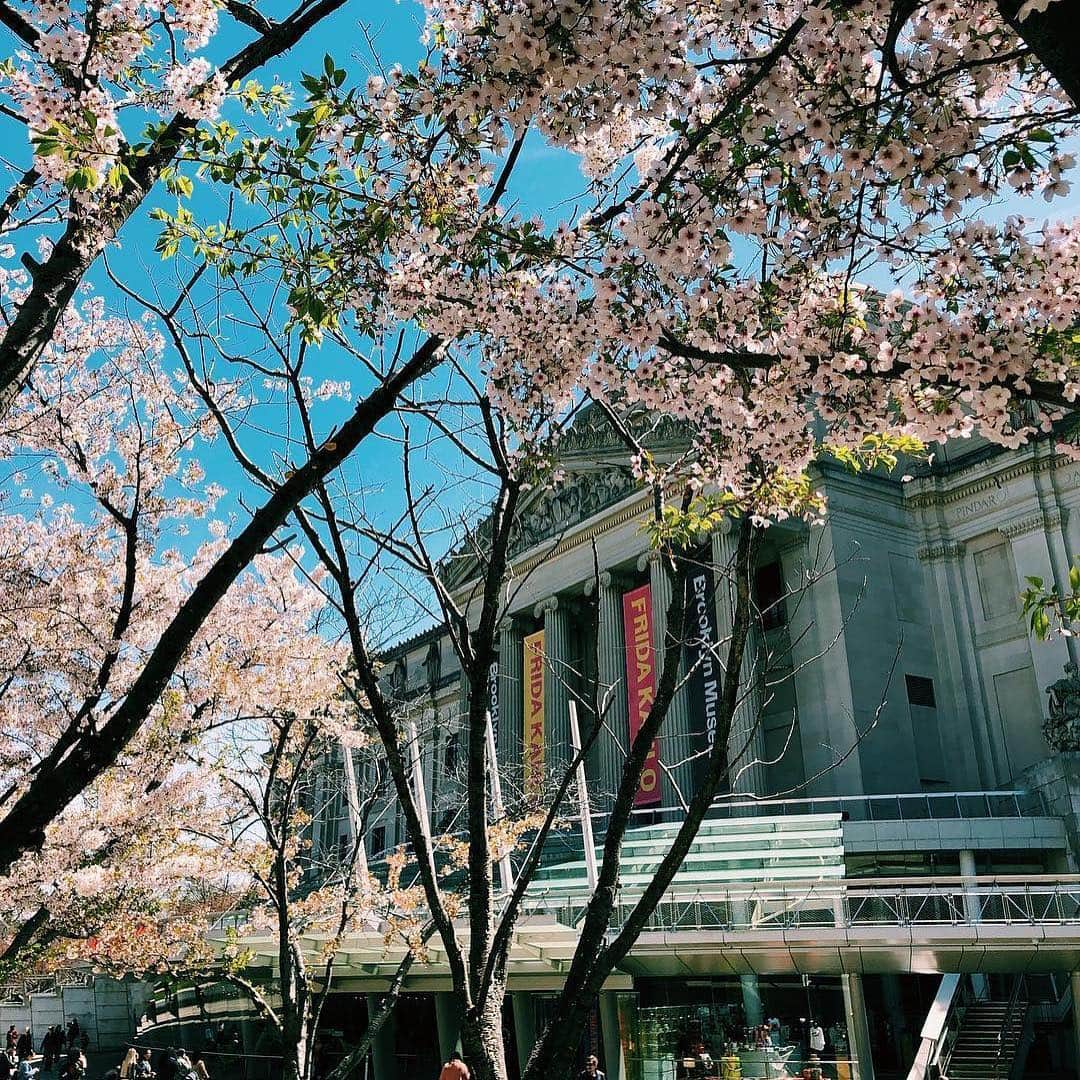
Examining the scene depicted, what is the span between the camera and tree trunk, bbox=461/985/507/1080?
4.83 metres

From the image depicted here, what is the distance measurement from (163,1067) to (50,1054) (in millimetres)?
4480

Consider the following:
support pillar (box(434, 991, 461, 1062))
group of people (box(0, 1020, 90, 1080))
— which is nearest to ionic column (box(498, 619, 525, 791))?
support pillar (box(434, 991, 461, 1062))

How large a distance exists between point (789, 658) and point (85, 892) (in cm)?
2826

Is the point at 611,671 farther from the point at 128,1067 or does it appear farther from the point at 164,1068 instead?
the point at 164,1068

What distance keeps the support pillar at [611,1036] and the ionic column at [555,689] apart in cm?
1661

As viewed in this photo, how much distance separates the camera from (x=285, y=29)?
559 cm

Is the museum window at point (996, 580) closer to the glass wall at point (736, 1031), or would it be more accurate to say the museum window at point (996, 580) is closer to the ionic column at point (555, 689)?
the ionic column at point (555, 689)

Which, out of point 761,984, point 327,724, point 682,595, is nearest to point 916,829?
point 761,984

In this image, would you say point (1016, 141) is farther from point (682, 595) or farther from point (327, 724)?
point (327, 724)

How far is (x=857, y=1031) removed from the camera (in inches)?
814

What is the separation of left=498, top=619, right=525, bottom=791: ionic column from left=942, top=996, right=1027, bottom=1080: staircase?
22.3m

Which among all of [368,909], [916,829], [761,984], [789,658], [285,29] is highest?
[789,658]

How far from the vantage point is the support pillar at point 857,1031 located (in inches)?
762

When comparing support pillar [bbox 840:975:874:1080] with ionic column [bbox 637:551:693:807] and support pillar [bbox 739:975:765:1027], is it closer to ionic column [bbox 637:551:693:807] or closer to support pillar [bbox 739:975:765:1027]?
support pillar [bbox 739:975:765:1027]
